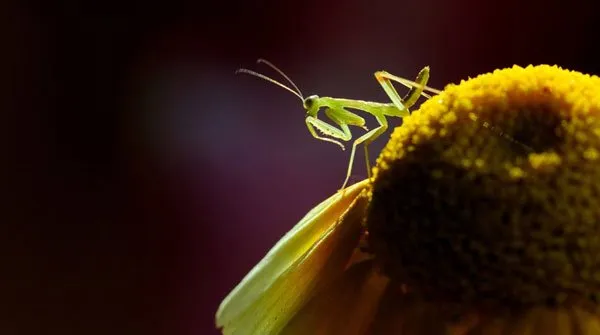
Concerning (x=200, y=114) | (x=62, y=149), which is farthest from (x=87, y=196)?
(x=200, y=114)

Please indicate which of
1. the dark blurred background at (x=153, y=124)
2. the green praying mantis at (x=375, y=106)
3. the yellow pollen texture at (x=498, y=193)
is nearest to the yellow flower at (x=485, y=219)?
the yellow pollen texture at (x=498, y=193)

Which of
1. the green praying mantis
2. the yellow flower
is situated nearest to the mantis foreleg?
the green praying mantis

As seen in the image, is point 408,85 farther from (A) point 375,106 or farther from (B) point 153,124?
(B) point 153,124

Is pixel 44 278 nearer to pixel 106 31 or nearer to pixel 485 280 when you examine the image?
pixel 106 31

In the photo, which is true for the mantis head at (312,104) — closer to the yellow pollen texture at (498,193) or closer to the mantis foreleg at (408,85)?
the mantis foreleg at (408,85)

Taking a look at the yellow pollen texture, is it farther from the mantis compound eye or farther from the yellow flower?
the mantis compound eye

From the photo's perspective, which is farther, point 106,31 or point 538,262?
point 106,31
